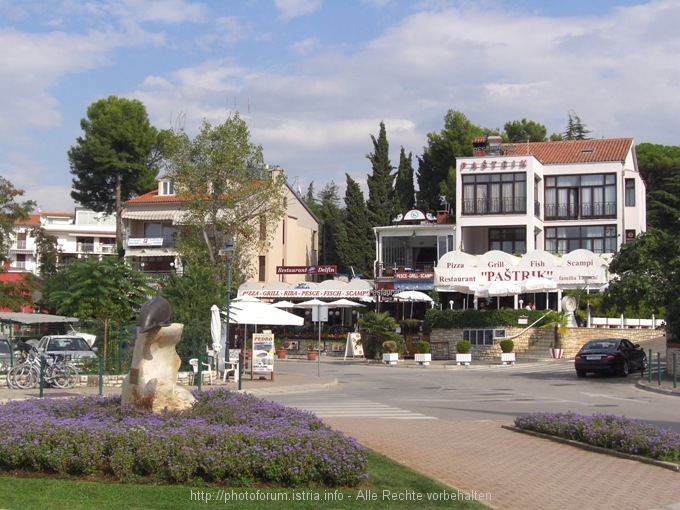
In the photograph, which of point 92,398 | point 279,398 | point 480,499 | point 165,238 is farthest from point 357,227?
point 480,499

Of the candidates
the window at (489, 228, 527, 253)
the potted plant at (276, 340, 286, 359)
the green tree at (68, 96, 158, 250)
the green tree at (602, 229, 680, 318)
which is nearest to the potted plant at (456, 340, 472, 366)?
the green tree at (602, 229, 680, 318)

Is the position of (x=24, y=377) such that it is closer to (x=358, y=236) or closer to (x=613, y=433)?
(x=613, y=433)

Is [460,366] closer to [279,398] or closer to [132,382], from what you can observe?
[279,398]

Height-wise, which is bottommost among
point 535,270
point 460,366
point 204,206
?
point 460,366

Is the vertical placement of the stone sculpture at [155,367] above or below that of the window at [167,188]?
below

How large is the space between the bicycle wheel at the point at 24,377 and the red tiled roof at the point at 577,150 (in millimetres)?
38827

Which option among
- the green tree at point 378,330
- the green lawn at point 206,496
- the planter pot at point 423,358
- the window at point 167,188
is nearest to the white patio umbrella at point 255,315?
the planter pot at point 423,358

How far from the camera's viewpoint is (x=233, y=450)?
33.6ft

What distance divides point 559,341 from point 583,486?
33952mm

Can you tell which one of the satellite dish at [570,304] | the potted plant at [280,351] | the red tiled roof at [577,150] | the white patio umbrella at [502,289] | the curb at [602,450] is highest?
the red tiled roof at [577,150]

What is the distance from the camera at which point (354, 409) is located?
20969mm

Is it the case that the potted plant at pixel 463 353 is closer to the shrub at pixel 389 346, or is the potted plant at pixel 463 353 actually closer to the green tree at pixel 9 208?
the shrub at pixel 389 346

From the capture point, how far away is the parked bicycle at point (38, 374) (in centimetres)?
2556

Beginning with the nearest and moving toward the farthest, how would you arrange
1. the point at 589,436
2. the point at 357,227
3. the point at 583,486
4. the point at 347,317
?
1. the point at 583,486
2. the point at 589,436
3. the point at 347,317
4. the point at 357,227
